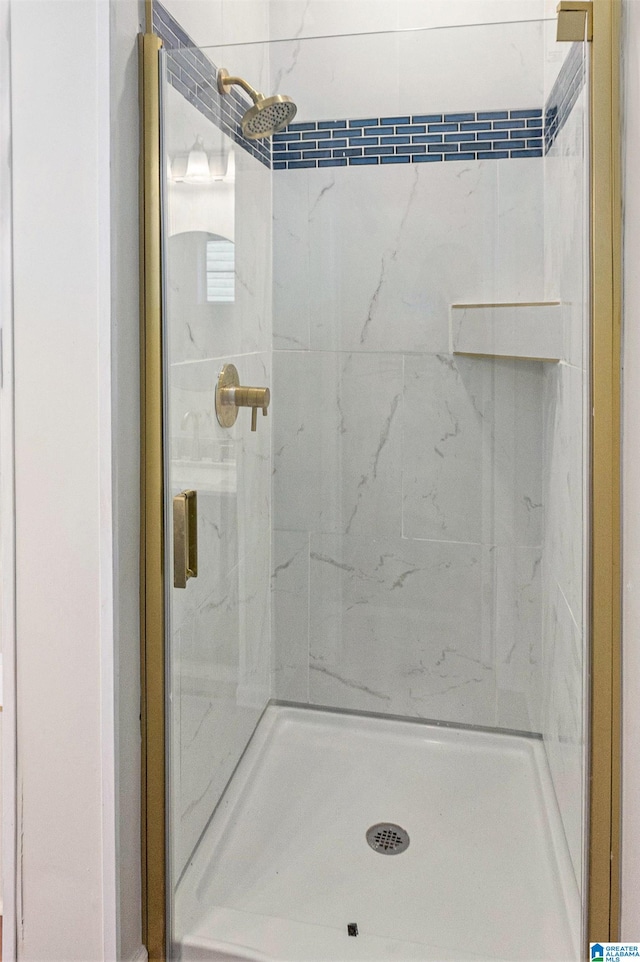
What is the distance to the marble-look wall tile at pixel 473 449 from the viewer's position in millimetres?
1466

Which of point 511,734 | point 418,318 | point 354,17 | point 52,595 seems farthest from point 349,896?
point 354,17

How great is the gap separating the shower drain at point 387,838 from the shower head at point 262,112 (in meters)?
1.41

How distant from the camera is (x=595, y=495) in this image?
1.24 meters

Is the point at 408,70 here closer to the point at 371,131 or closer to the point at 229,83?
the point at 371,131

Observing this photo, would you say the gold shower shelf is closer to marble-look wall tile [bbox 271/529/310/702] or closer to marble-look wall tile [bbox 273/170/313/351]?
marble-look wall tile [bbox 273/170/313/351]

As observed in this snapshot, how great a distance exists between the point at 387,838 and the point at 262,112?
1.47m

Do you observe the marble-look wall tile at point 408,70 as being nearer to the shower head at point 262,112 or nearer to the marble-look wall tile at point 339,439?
the shower head at point 262,112

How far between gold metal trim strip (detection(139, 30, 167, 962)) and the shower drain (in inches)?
16.8

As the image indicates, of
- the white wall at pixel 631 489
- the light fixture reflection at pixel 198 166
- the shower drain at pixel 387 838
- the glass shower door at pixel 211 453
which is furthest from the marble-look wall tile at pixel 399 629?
the light fixture reflection at pixel 198 166

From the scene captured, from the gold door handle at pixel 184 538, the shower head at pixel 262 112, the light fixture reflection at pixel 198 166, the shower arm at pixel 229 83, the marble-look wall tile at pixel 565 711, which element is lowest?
the marble-look wall tile at pixel 565 711

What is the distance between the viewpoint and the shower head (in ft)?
4.58

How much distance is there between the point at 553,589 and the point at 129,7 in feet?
4.16

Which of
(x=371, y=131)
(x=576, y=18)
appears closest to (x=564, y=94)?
(x=576, y=18)

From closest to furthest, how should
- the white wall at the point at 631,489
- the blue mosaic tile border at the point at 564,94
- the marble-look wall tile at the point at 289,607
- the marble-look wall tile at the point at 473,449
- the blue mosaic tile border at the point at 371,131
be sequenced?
the white wall at the point at 631,489
the blue mosaic tile border at the point at 564,94
the blue mosaic tile border at the point at 371,131
the marble-look wall tile at the point at 473,449
the marble-look wall tile at the point at 289,607
